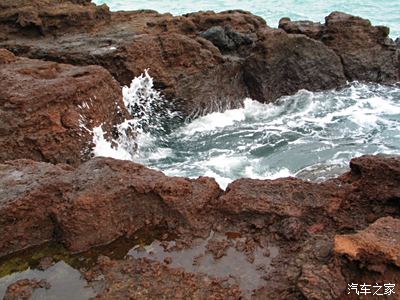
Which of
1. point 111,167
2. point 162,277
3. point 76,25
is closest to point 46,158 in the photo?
point 111,167

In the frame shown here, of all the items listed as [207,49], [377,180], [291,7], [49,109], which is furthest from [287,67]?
[291,7]

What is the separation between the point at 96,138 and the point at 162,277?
4.05 m

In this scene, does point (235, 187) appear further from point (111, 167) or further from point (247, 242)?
point (111, 167)

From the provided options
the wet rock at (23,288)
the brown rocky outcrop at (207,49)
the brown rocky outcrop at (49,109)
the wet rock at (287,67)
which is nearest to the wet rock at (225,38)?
the brown rocky outcrop at (207,49)

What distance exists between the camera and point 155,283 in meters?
3.54

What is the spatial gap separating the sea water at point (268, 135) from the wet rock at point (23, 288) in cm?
368

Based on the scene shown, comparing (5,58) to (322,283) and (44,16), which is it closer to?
(44,16)

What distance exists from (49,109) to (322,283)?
4768mm

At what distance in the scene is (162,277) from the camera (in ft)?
11.9

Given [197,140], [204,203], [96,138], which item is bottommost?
[197,140]

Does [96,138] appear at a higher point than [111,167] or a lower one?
lower

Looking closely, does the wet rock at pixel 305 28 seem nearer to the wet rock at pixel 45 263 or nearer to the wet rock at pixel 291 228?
the wet rock at pixel 291 228

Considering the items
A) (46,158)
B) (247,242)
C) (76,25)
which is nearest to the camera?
(247,242)

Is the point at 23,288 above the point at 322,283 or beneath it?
beneath
